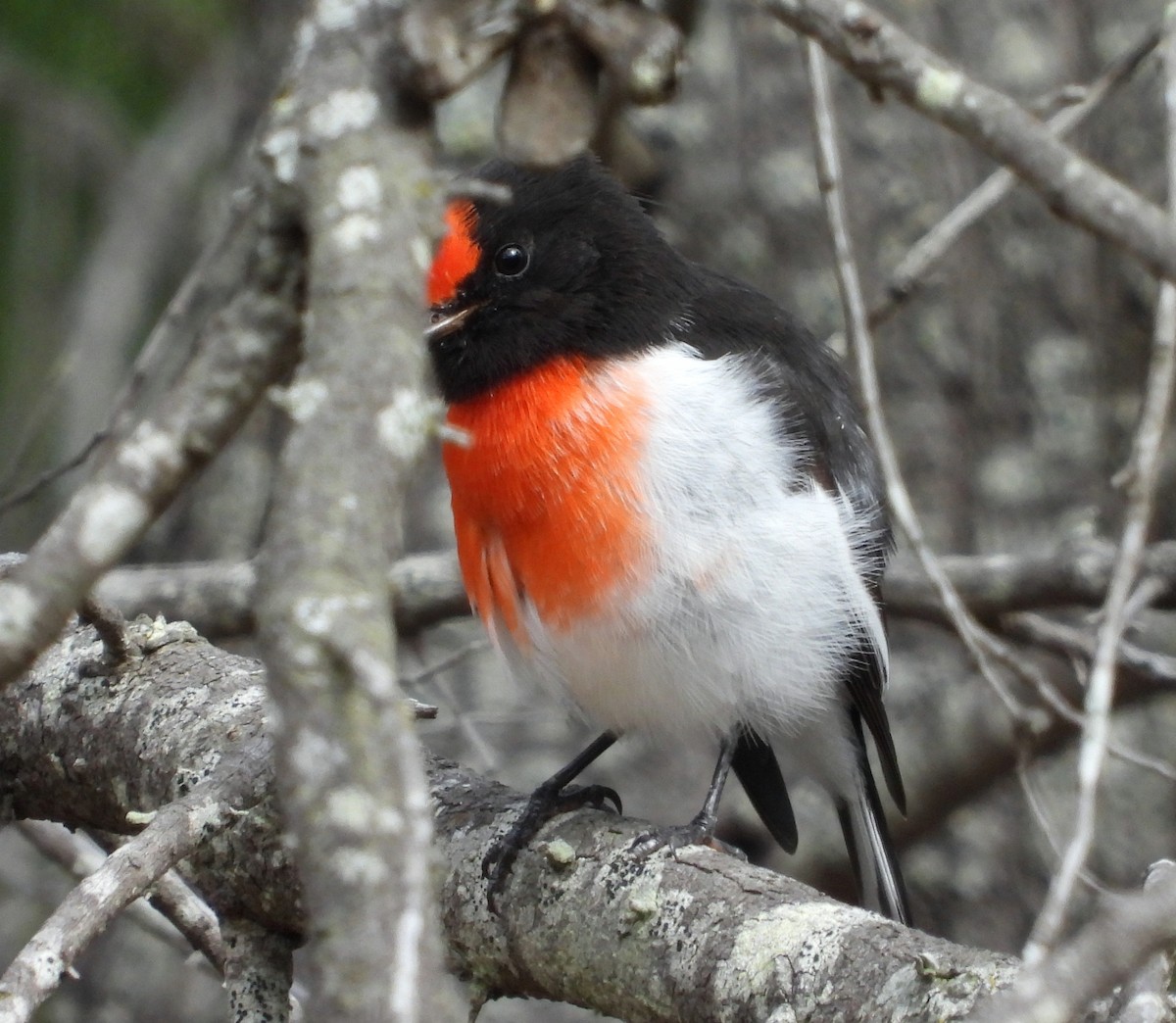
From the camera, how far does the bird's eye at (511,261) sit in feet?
9.48

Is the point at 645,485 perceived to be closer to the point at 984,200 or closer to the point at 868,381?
the point at 868,381

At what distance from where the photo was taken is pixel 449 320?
290 cm

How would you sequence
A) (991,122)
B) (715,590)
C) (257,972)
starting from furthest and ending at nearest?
(715,590), (257,972), (991,122)

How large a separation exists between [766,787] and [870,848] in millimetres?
266

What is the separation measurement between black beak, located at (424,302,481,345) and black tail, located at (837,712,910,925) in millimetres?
1208

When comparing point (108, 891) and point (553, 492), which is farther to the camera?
point (553, 492)

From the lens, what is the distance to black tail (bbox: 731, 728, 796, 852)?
3.24m

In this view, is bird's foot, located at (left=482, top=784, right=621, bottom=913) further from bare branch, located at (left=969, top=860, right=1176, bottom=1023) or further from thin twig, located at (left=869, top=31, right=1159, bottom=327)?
bare branch, located at (left=969, top=860, right=1176, bottom=1023)

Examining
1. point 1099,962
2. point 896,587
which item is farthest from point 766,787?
point 1099,962

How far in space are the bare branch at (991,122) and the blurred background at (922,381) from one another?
2524 mm

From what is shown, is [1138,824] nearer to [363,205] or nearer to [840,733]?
[840,733]

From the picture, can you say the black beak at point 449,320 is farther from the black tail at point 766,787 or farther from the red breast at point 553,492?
the black tail at point 766,787

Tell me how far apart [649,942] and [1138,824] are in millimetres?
2427

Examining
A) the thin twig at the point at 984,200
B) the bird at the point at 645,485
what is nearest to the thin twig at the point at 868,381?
the thin twig at the point at 984,200
